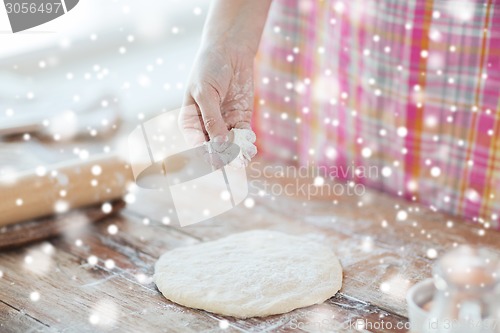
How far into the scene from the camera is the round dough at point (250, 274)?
1163 mm

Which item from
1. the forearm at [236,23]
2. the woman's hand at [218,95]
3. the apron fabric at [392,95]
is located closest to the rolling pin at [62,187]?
the woman's hand at [218,95]

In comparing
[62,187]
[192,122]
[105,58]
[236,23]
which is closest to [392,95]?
[236,23]

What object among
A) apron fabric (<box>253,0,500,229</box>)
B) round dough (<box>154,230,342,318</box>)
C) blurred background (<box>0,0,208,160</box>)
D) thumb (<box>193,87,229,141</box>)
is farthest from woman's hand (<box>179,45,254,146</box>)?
blurred background (<box>0,0,208,160</box>)

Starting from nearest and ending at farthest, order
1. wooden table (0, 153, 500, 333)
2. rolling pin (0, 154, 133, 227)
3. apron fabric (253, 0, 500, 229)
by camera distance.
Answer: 1. wooden table (0, 153, 500, 333)
2. rolling pin (0, 154, 133, 227)
3. apron fabric (253, 0, 500, 229)

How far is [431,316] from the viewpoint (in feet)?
3.25

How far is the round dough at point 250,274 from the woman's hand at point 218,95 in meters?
0.23

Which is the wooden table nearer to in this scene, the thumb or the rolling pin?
the rolling pin

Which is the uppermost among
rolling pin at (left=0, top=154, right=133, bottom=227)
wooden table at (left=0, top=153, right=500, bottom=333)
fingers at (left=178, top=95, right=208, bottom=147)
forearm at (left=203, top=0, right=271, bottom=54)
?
forearm at (left=203, top=0, right=271, bottom=54)

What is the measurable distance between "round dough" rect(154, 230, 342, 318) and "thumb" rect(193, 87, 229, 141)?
244 millimetres

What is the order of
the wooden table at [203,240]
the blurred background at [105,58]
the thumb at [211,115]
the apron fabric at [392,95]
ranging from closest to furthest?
the wooden table at [203,240] → the thumb at [211,115] → the apron fabric at [392,95] → the blurred background at [105,58]

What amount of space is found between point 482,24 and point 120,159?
846 mm

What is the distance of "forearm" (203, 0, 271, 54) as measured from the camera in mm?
1435

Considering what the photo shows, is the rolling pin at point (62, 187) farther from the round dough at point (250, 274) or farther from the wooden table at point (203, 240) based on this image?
the round dough at point (250, 274)

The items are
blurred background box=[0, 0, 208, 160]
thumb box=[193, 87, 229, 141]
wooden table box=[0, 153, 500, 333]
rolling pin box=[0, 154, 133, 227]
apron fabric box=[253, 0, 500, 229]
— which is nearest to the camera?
wooden table box=[0, 153, 500, 333]
